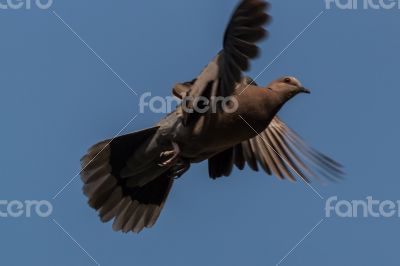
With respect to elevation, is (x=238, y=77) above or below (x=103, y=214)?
above

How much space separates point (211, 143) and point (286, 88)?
38.0 inches

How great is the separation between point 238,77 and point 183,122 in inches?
39.4

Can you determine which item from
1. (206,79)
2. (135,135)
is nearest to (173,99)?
(135,135)

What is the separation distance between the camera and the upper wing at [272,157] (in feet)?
37.9

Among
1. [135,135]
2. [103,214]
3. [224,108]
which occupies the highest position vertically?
[224,108]

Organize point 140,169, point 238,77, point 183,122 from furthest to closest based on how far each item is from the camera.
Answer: point 140,169 < point 183,122 < point 238,77

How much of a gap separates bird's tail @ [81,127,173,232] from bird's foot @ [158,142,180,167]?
172 mm

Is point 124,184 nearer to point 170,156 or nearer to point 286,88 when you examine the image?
point 170,156

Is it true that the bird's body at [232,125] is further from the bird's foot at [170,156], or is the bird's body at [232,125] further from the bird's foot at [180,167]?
the bird's foot at [180,167]

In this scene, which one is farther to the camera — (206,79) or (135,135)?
(135,135)

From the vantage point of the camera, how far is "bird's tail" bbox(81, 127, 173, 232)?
439 inches

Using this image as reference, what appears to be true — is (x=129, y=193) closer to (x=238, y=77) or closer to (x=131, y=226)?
(x=131, y=226)

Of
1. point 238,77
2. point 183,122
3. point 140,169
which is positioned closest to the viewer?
point 238,77

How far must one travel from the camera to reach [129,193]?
11672mm
